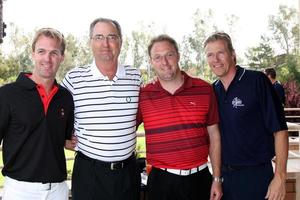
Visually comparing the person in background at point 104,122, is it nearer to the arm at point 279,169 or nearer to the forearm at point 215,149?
the forearm at point 215,149

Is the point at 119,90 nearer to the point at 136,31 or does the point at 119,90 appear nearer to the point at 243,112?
the point at 243,112

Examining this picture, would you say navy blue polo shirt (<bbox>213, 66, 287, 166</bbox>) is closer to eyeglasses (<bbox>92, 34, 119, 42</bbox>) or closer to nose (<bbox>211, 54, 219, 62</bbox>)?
nose (<bbox>211, 54, 219, 62</bbox>)

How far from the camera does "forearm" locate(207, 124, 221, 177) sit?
8.55 feet

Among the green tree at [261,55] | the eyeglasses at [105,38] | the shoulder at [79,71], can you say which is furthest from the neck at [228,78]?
the green tree at [261,55]

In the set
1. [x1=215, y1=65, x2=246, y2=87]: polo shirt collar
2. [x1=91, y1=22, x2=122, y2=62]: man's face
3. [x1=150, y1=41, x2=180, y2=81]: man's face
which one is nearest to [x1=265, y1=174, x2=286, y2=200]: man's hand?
[x1=215, y1=65, x2=246, y2=87]: polo shirt collar

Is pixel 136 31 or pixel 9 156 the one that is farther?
pixel 136 31

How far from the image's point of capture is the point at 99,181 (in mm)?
2475

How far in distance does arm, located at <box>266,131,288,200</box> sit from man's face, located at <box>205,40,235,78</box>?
1.69 ft

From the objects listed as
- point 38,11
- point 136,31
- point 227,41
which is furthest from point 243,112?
point 38,11

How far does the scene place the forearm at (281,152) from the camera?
8.32 feet

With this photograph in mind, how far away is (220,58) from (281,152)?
0.69m

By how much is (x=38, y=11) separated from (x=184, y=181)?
2478cm

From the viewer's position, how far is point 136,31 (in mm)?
24078

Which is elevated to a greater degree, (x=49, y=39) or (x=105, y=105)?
(x=49, y=39)
